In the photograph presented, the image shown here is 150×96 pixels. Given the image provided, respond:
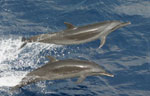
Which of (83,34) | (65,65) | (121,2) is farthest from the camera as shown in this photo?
(121,2)

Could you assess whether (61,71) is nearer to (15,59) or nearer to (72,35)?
(72,35)

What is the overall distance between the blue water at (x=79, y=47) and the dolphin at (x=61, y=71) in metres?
0.58

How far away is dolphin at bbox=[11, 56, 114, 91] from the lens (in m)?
14.4

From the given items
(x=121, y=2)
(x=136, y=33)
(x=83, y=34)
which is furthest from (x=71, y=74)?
(x=121, y=2)

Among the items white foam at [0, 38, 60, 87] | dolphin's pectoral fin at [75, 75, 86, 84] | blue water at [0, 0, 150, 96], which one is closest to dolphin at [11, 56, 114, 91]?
dolphin's pectoral fin at [75, 75, 86, 84]

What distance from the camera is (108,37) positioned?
1884 cm

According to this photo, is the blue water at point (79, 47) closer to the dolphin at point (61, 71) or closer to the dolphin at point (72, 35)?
the dolphin at point (61, 71)

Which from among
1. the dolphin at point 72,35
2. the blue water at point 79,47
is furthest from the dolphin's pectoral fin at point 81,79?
the dolphin at point 72,35

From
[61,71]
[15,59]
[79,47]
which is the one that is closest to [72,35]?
[79,47]

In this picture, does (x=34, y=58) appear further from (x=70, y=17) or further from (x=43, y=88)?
(x=70, y=17)

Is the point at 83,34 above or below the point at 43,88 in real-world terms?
above

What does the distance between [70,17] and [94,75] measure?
257 inches

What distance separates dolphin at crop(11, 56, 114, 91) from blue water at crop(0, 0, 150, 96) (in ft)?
1.90

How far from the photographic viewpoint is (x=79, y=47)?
17797 mm
